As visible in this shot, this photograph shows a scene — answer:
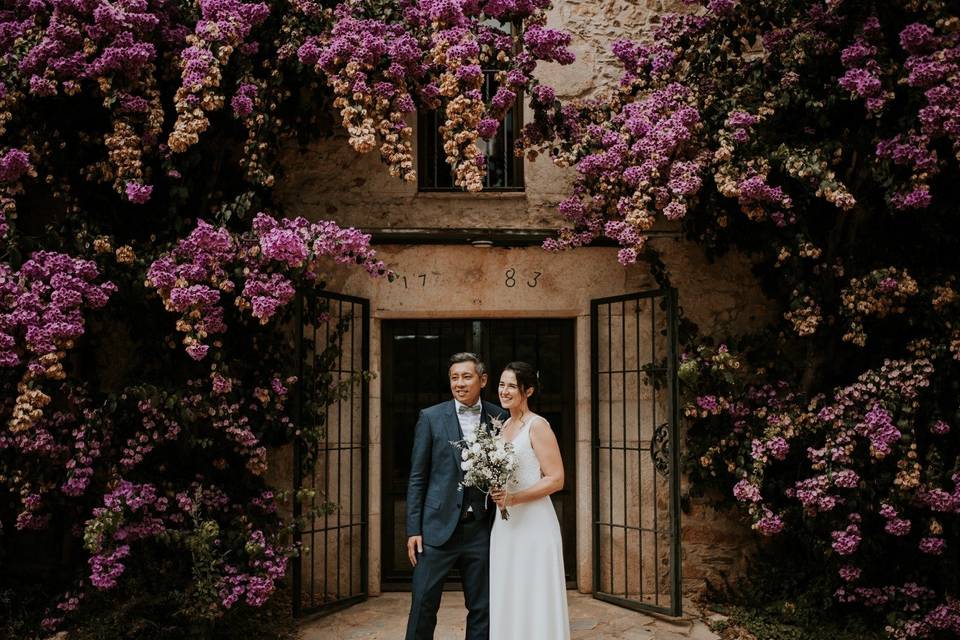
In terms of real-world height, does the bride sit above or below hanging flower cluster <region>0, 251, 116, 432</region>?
below

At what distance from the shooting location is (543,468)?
4672 millimetres

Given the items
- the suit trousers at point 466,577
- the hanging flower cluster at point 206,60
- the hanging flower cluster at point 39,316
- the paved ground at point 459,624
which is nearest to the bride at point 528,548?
the suit trousers at point 466,577

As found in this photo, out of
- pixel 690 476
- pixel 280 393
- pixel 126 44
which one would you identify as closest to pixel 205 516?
pixel 280 393

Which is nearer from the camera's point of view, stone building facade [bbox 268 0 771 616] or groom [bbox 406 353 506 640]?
groom [bbox 406 353 506 640]

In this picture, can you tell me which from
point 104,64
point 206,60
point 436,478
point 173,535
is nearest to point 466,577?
point 436,478

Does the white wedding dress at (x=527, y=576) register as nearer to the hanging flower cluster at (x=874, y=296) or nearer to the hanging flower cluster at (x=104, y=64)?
the hanging flower cluster at (x=874, y=296)

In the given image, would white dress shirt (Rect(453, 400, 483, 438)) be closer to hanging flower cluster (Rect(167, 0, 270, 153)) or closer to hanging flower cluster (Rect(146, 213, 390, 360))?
hanging flower cluster (Rect(146, 213, 390, 360))

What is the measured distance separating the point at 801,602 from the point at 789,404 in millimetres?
1418

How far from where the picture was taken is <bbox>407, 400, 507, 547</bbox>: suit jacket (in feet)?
15.6

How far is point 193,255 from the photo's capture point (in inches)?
207

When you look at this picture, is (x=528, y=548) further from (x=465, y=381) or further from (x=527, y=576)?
(x=465, y=381)

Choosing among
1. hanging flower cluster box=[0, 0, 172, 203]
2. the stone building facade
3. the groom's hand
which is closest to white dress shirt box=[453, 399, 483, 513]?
the groom's hand

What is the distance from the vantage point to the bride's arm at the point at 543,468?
15.1 ft

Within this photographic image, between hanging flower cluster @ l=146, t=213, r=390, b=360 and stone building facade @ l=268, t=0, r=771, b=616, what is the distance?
1372mm
